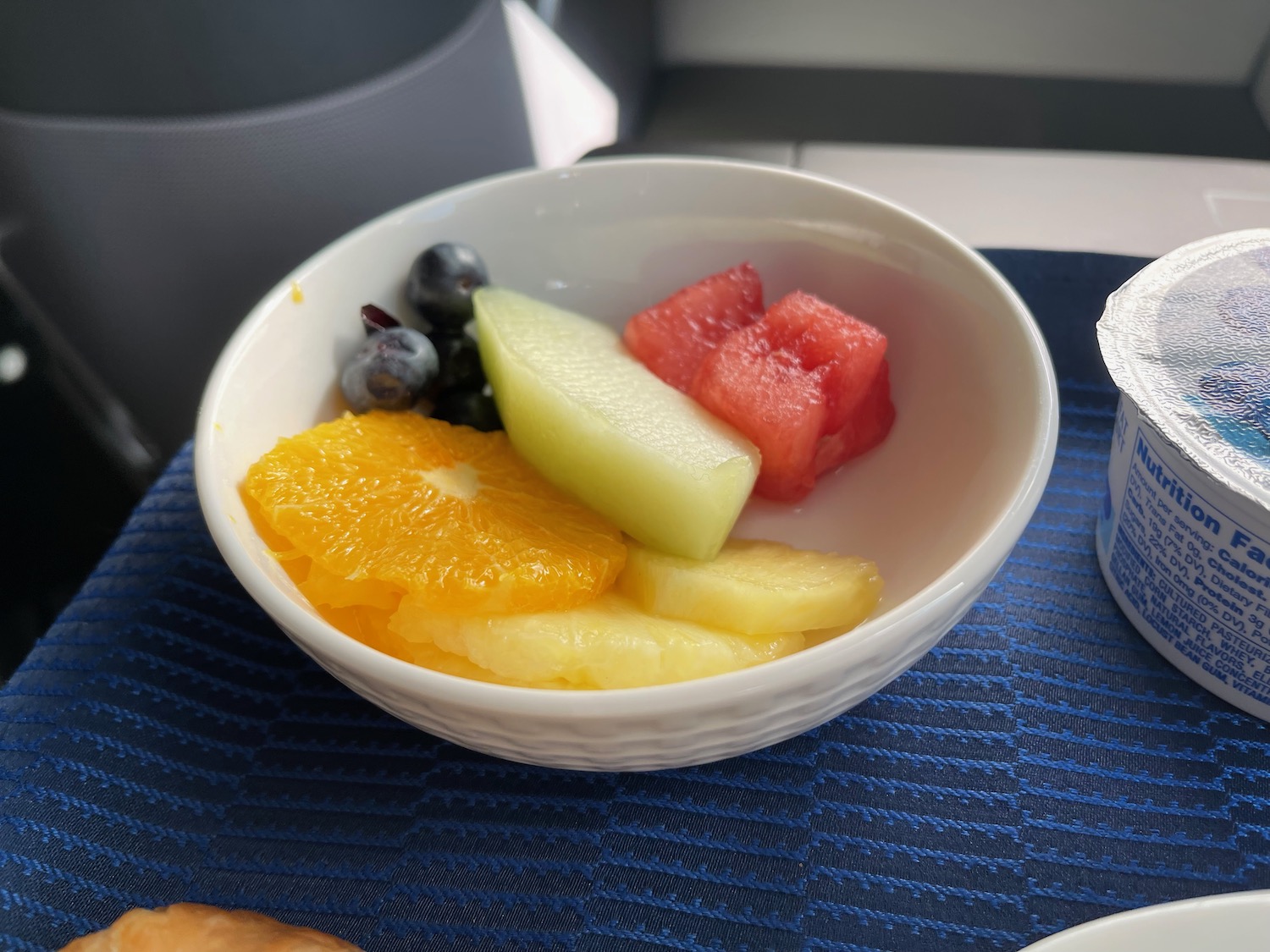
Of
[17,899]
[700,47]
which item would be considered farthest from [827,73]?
[17,899]

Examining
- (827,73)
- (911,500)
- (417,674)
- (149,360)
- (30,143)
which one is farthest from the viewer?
(827,73)

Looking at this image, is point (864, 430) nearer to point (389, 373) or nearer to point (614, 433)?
point (614, 433)

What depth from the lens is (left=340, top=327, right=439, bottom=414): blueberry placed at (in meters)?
0.71

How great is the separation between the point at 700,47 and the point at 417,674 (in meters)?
1.45

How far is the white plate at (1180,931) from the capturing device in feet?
1.35

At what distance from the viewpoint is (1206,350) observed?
1.83ft

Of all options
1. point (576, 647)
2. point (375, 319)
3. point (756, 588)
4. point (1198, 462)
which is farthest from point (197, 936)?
point (1198, 462)

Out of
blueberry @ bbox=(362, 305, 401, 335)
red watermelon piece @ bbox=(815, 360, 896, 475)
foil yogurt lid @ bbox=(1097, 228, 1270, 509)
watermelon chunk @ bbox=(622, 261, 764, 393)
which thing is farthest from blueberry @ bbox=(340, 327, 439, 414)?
foil yogurt lid @ bbox=(1097, 228, 1270, 509)

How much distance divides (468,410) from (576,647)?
299mm

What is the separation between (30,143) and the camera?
89 cm

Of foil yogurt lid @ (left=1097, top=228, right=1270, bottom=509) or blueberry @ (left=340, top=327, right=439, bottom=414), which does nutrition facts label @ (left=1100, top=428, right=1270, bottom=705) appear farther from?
blueberry @ (left=340, top=327, right=439, bottom=414)

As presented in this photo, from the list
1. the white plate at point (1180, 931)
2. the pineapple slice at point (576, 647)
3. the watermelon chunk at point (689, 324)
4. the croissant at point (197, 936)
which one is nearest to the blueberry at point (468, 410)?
the watermelon chunk at point (689, 324)

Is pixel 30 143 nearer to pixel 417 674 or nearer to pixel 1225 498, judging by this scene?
pixel 417 674

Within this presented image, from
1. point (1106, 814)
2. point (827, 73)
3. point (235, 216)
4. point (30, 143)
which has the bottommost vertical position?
point (1106, 814)
